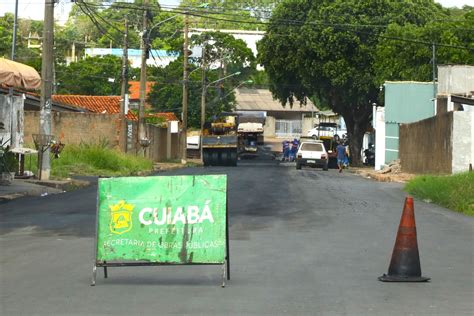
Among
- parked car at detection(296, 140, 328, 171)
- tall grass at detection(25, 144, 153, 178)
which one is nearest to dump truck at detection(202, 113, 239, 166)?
parked car at detection(296, 140, 328, 171)

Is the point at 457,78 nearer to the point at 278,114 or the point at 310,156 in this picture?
the point at 310,156

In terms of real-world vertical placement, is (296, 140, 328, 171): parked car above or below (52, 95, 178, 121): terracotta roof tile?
below

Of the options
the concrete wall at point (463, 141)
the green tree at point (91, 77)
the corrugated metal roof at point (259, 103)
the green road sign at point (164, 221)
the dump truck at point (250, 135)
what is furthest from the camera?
the corrugated metal roof at point (259, 103)

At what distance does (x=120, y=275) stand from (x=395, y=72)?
50.2m

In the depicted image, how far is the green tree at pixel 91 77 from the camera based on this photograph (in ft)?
306

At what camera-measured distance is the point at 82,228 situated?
16.5m

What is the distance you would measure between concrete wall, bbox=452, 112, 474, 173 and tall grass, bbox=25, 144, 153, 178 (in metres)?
12.7

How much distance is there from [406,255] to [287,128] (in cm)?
10773

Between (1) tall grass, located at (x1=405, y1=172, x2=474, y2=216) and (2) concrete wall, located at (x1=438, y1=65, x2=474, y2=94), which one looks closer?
(1) tall grass, located at (x1=405, y1=172, x2=474, y2=216)

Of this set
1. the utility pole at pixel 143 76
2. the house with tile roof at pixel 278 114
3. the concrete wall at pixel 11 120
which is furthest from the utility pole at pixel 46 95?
the house with tile roof at pixel 278 114

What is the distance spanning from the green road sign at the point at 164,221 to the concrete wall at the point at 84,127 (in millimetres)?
42156

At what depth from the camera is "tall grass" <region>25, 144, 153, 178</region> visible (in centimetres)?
3659

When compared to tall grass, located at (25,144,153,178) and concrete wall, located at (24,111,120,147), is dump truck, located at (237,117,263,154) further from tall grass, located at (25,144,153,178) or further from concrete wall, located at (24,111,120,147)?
tall grass, located at (25,144,153,178)

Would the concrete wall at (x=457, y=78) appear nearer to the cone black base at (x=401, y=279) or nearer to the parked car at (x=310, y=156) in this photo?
the parked car at (x=310, y=156)
